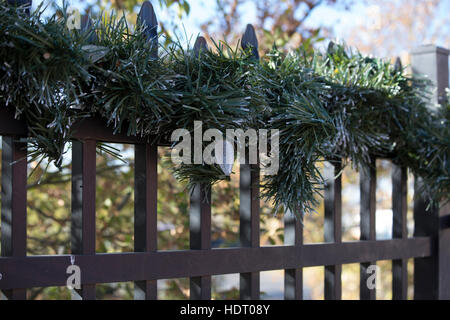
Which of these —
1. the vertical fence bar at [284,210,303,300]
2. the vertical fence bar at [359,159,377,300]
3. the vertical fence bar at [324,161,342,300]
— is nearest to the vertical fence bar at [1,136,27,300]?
the vertical fence bar at [284,210,303,300]

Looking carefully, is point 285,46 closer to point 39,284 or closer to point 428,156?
point 428,156

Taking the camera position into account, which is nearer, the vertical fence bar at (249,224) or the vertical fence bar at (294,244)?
the vertical fence bar at (249,224)

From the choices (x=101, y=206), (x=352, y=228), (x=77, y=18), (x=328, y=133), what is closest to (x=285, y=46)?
(x=101, y=206)

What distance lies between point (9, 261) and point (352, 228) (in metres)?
4.79

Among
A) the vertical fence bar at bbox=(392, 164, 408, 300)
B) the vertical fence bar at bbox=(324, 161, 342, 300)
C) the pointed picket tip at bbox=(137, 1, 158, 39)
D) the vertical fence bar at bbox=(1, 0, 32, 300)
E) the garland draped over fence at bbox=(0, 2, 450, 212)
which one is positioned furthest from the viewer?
the vertical fence bar at bbox=(392, 164, 408, 300)

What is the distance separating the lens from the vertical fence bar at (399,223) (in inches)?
68.1

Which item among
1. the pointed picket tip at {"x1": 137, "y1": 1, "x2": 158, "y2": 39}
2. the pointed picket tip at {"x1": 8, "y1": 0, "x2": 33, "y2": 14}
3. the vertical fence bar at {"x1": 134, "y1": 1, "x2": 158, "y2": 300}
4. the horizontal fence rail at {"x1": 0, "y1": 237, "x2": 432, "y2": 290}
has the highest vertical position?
the pointed picket tip at {"x1": 137, "y1": 1, "x2": 158, "y2": 39}

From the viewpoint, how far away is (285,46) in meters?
2.46

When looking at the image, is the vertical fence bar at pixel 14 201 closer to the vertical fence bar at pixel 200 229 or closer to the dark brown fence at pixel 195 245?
the dark brown fence at pixel 195 245

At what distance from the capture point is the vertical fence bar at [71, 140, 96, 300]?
104cm

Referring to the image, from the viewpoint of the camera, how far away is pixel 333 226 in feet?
5.02

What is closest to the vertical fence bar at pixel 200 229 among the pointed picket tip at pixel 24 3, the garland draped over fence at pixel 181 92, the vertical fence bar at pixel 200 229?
the vertical fence bar at pixel 200 229

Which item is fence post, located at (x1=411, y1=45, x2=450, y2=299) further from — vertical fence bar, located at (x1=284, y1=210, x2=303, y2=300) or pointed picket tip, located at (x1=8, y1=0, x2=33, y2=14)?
pointed picket tip, located at (x1=8, y1=0, x2=33, y2=14)

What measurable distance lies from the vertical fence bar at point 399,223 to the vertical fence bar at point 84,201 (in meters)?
1.12
